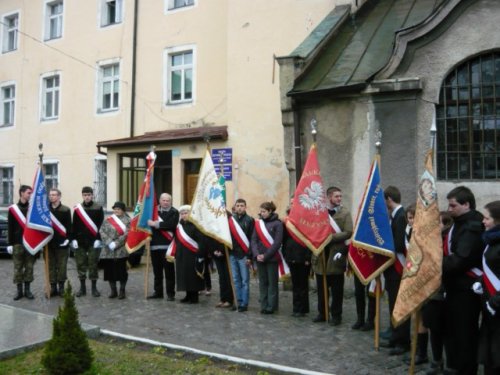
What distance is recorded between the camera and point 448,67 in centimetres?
1002

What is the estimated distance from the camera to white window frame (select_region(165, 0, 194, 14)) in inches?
694

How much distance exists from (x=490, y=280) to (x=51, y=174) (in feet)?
63.3

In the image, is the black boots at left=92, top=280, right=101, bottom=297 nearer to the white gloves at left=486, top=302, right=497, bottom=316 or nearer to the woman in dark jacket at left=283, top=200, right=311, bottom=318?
the woman in dark jacket at left=283, top=200, right=311, bottom=318

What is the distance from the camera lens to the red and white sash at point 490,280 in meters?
4.75

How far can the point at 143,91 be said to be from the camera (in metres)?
18.7

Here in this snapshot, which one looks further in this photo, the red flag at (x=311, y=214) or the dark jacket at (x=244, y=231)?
the dark jacket at (x=244, y=231)

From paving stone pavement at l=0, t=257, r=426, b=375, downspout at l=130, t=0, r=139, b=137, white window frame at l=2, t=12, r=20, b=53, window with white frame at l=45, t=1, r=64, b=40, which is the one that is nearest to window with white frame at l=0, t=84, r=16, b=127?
white window frame at l=2, t=12, r=20, b=53

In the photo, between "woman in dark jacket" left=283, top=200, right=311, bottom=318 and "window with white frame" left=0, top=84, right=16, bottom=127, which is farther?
"window with white frame" left=0, top=84, right=16, bottom=127

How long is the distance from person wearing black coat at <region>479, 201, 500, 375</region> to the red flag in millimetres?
3078

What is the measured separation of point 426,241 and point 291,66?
22.5 feet

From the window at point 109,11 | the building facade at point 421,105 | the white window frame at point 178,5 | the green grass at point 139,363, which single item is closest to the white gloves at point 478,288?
the green grass at point 139,363

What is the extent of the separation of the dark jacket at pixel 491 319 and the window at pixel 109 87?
16.4 meters

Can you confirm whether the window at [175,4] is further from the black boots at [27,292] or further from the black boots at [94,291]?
the black boots at [27,292]

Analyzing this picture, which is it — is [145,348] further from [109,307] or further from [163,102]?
[163,102]
